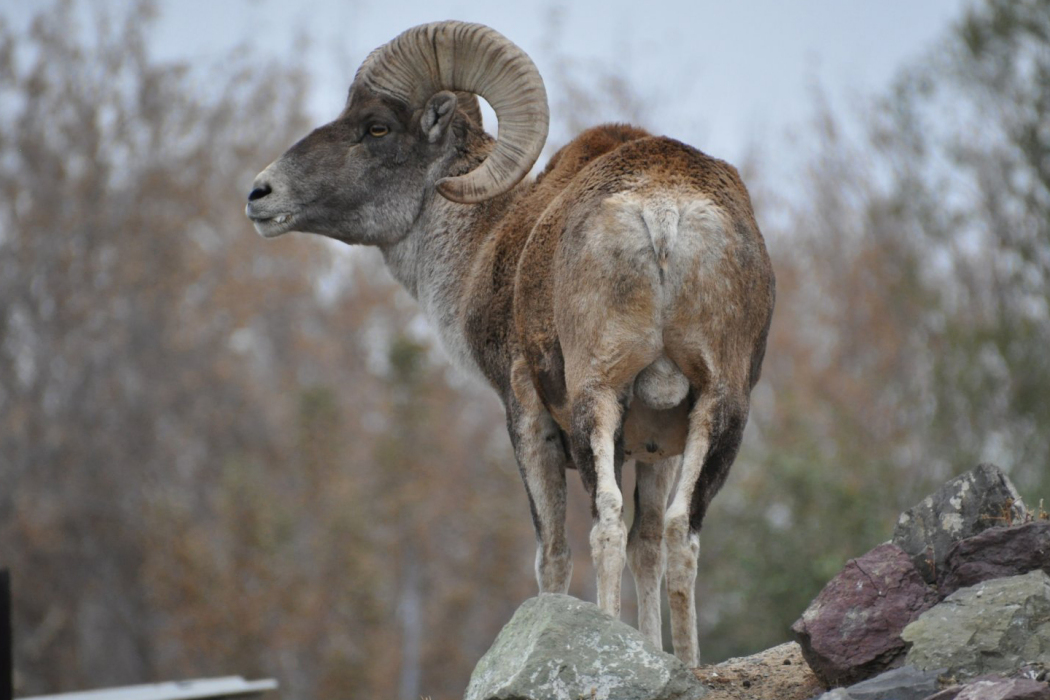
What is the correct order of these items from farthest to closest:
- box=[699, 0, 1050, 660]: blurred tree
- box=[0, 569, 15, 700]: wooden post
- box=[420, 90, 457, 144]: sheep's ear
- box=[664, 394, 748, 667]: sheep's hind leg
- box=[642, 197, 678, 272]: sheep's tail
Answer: box=[699, 0, 1050, 660]: blurred tree < box=[0, 569, 15, 700]: wooden post < box=[420, 90, 457, 144]: sheep's ear < box=[664, 394, 748, 667]: sheep's hind leg < box=[642, 197, 678, 272]: sheep's tail

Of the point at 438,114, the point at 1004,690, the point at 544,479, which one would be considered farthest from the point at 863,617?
the point at 438,114

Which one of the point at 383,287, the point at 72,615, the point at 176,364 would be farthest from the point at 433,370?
the point at 72,615

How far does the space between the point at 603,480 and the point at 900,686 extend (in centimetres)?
169

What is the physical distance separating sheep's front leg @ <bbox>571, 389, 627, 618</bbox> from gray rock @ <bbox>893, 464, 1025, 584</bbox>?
1510 mm

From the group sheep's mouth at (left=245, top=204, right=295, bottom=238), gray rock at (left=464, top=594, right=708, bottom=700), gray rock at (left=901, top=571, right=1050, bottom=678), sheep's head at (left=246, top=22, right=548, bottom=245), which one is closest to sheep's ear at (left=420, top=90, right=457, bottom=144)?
sheep's head at (left=246, top=22, right=548, bottom=245)

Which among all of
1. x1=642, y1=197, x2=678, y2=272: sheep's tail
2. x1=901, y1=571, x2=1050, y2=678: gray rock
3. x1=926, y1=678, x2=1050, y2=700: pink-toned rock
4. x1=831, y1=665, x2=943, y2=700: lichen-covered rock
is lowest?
x1=926, y1=678, x2=1050, y2=700: pink-toned rock

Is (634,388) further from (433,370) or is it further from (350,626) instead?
(433,370)

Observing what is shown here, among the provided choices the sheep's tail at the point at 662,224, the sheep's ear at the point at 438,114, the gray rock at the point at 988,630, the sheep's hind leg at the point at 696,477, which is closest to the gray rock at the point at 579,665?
the sheep's hind leg at the point at 696,477

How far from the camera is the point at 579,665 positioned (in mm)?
6168

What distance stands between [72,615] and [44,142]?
41.3ft

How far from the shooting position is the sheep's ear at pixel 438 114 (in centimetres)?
870

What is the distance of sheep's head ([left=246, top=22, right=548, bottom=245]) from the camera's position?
8336 millimetres

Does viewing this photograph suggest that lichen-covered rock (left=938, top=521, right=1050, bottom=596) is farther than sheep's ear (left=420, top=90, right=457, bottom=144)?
No

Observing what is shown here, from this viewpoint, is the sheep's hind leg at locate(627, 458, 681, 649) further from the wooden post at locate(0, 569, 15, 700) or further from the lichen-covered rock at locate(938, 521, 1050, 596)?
the wooden post at locate(0, 569, 15, 700)
